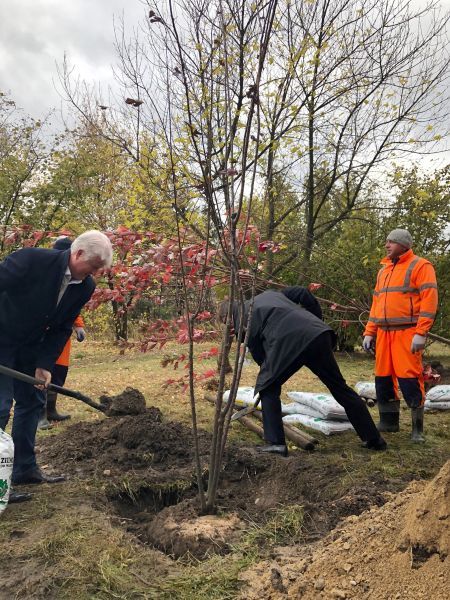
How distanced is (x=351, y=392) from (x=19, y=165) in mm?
12123

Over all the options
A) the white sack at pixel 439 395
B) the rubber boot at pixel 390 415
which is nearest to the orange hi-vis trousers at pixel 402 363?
the rubber boot at pixel 390 415

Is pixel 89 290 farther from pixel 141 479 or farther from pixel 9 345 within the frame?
pixel 141 479

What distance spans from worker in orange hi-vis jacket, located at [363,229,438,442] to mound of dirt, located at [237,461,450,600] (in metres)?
2.31

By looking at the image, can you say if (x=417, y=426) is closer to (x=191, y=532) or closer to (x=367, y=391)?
(x=367, y=391)

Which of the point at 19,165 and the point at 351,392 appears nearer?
the point at 351,392

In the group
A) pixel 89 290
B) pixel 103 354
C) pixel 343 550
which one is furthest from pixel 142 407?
pixel 103 354

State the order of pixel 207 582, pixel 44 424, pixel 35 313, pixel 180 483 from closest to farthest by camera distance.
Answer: pixel 207 582 → pixel 35 313 → pixel 180 483 → pixel 44 424

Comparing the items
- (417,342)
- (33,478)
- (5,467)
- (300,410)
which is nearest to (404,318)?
(417,342)

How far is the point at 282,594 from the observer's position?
2.23m

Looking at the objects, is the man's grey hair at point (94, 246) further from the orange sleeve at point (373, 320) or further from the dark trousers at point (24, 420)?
the orange sleeve at point (373, 320)

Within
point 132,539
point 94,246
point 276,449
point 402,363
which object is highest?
point 94,246

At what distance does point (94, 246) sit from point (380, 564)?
2.36m

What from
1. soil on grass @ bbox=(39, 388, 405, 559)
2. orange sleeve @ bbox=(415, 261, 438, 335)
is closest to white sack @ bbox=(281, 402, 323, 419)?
soil on grass @ bbox=(39, 388, 405, 559)

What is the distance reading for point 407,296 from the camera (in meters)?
4.76
